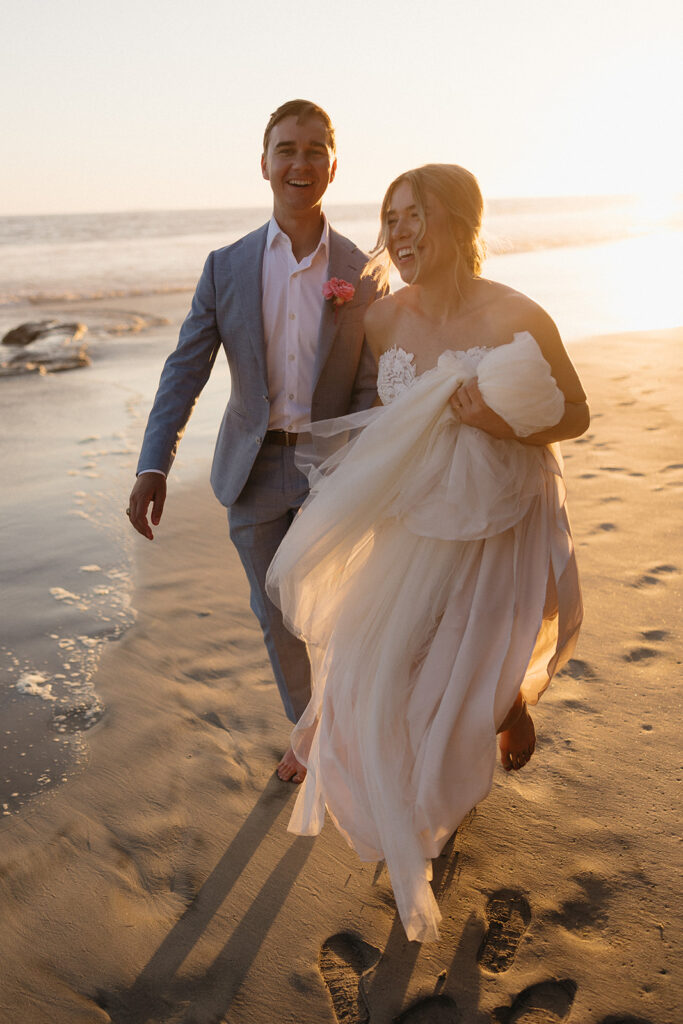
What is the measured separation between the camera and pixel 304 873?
114 inches

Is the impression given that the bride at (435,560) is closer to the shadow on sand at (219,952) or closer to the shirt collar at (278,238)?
the shadow on sand at (219,952)

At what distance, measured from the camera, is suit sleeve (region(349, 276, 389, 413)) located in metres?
3.40

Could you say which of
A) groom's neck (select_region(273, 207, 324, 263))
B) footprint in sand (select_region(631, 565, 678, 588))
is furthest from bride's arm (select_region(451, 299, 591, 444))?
footprint in sand (select_region(631, 565, 678, 588))

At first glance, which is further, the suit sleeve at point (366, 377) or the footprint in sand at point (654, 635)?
the footprint in sand at point (654, 635)

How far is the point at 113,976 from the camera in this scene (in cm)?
251

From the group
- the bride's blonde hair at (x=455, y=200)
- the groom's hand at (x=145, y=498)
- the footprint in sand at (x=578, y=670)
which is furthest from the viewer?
the footprint in sand at (x=578, y=670)

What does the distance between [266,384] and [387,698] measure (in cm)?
132

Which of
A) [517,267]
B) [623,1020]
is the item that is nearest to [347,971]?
[623,1020]

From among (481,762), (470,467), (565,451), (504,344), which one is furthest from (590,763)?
(565,451)

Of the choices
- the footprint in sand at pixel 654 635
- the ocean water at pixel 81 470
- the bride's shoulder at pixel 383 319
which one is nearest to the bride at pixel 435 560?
the bride's shoulder at pixel 383 319

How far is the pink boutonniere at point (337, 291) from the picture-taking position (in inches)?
127

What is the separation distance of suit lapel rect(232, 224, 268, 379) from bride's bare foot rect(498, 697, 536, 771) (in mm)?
1523

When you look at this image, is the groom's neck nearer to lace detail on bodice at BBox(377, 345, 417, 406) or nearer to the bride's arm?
lace detail on bodice at BBox(377, 345, 417, 406)

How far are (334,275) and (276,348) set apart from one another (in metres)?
0.35
